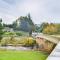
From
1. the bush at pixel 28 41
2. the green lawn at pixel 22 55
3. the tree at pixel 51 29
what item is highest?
the tree at pixel 51 29

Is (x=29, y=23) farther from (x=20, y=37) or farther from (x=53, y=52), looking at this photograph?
(x=53, y=52)

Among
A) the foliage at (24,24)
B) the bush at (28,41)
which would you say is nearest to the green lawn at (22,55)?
the bush at (28,41)

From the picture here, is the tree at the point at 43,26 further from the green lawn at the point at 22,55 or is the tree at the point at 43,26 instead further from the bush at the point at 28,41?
the green lawn at the point at 22,55

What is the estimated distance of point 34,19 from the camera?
3324 mm

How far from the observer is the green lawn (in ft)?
10.7

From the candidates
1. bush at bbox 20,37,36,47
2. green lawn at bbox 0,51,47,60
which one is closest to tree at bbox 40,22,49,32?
bush at bbox 20,37,36,47

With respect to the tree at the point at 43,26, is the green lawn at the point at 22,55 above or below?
below

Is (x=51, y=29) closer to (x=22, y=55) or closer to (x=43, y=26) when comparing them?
(x=43, y=26)

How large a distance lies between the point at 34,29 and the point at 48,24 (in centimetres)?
22

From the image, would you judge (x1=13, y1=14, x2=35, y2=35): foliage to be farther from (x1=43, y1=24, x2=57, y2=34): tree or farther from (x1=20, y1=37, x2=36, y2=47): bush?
(x1=43, y1=24, x2=57, y2=34): tree

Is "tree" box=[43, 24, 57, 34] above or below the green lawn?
above

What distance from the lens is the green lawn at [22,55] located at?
10.7 feet

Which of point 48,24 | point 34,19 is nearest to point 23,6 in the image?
point 34,19

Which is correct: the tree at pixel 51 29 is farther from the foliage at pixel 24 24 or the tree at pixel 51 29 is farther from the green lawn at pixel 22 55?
the green lawn at pixel 22 55
